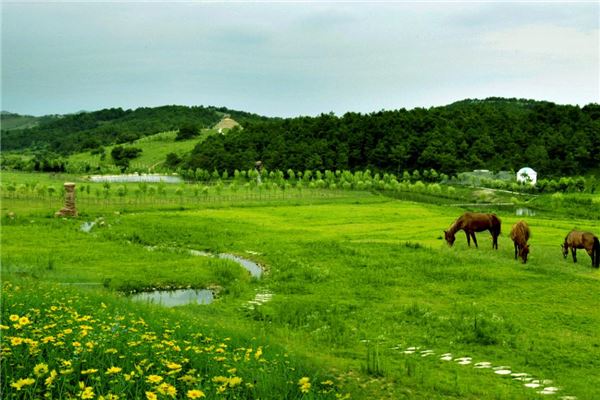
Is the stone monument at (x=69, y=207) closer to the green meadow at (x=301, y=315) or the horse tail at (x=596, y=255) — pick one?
the green meadow at (x=301, y=315)

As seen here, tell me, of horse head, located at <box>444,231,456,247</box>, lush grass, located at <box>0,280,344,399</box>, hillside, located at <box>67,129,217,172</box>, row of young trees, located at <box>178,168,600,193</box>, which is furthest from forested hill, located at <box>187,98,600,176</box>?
lush grass, located at <box>0,280,344,399</box>

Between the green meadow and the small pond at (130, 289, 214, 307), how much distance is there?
2.27 ft

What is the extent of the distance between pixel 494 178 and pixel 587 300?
104m

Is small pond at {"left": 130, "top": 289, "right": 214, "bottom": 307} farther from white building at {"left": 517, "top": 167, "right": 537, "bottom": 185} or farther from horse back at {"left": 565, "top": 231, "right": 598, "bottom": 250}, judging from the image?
white building at {"left": 517, "top": 167, "right": 537, "bottom": 185}

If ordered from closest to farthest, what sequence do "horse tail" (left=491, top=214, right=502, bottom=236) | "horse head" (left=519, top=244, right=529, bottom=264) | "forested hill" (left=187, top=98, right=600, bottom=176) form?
"horse head" (left=519, top=244, right=529, bottom=264) < "horse tail" (left=491, top=214, right=502, bottom=236) < "forested hill" (left=187, top=98, right=600, bottom=176)

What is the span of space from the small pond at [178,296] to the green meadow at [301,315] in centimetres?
69

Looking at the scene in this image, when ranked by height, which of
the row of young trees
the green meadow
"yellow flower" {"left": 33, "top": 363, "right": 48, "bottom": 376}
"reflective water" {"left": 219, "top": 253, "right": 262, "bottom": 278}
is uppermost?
the row of young trees

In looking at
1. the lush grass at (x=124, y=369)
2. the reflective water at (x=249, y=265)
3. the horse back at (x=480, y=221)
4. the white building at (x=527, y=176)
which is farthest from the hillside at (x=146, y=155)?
the lush grass at (x=124, y=369)

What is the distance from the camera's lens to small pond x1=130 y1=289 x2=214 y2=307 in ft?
79.3

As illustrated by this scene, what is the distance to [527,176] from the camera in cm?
11594

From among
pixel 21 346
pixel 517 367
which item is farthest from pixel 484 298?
pixel 21 346

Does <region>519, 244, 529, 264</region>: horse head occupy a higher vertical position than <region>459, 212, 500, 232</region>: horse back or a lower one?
lower

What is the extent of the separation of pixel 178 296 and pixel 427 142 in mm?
121422

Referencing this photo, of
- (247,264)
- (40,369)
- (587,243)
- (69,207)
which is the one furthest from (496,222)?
(69,207)
